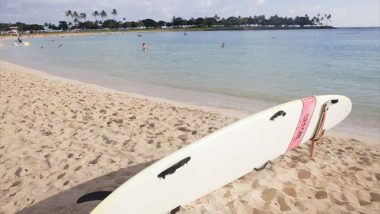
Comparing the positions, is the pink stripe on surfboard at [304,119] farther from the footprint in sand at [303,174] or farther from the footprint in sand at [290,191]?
the footprint in sand at [290,191]

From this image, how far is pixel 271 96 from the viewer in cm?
1210

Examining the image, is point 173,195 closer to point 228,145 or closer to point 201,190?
point 201,190

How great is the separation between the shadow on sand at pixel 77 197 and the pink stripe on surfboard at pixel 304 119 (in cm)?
251

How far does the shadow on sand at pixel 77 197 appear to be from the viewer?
12.0ft

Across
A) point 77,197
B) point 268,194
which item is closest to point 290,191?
point 268,194

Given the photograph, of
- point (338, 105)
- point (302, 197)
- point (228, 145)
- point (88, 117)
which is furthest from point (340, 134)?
point (88, 117)

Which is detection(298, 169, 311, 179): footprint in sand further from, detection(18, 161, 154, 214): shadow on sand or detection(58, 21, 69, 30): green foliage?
detection(58, 21, 69, 30): green foliage

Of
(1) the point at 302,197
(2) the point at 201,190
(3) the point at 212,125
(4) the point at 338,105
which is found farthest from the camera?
(3) the point at 212,125

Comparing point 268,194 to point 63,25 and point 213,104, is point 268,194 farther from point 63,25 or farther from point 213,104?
point 63,25

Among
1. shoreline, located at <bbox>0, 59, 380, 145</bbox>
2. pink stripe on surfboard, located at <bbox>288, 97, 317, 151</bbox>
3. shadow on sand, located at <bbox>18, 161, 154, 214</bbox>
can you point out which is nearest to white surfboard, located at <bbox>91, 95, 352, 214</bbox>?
pink stripe on surfboard, located at <bbox>288, 97, 317, 151</bbox>

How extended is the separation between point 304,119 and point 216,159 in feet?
6.19

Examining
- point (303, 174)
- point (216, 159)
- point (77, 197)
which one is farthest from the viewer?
point (303, 174)

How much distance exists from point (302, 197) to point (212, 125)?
3.38 meters

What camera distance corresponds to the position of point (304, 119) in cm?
460
